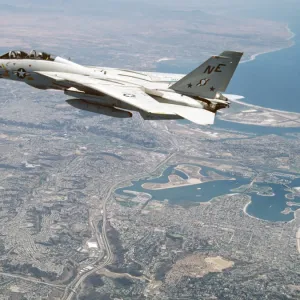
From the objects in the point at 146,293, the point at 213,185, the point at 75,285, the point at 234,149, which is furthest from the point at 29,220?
the point at 234,149

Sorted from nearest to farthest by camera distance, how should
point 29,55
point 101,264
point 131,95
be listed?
1. point 131,95
2. point 29,55
3. point 101,264

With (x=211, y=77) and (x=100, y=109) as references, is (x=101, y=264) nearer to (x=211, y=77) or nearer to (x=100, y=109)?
(x=100, y=109)

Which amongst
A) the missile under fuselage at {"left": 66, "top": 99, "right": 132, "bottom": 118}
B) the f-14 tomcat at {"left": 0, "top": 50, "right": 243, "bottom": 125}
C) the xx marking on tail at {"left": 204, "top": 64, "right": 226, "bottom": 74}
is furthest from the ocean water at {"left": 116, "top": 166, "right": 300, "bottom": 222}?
the missile under fuselage at {"left": 66, "top": 99, "right": 132, "bottom": 118}

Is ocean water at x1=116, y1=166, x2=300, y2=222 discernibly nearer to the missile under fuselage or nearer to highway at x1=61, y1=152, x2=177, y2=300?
highway at x1=61, y1=152, x2=177, y2=300

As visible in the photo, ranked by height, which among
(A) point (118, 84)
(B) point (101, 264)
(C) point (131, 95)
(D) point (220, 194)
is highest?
(A) point (118, 84)

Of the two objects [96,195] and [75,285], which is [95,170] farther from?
[75,285]

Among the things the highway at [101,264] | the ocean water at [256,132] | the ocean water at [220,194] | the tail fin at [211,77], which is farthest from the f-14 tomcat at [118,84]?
the ocean water at [256,132]

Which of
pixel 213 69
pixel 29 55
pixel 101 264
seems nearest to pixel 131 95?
pixel 213 69

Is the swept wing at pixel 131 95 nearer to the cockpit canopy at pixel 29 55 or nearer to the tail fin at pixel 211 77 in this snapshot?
the cockpit canopy at pixel 29 55

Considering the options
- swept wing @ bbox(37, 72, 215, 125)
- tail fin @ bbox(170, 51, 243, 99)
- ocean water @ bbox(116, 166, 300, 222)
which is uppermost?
tail fin @ bbox(170, 51, 243, 99)

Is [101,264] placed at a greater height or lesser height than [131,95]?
lesser
